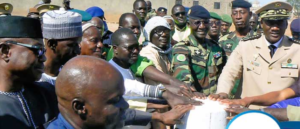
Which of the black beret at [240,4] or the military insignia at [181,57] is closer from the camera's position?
the military insignia at [181,57]

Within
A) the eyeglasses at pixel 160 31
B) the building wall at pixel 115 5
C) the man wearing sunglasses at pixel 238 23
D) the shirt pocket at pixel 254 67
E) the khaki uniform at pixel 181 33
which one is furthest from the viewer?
the building wall at pixel 115 5

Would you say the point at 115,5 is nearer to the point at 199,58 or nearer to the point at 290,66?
the point at 199,58

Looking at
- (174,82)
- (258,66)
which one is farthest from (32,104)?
(258,66)

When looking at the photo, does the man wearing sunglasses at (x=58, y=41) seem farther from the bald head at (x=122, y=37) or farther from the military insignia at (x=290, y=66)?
the military insignia at (x=290, y=66)

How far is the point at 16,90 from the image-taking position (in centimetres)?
205

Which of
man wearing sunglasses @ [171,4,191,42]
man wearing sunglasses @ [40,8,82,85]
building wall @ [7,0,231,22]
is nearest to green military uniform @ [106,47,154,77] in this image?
man wearing sunglasses @ [40,8,82,85]

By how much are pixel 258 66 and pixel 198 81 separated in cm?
79

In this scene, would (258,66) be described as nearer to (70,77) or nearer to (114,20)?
(70,77)

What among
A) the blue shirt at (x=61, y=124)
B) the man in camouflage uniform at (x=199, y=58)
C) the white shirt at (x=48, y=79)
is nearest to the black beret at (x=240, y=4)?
the man in camouflage uniform at (x=199, y=58)

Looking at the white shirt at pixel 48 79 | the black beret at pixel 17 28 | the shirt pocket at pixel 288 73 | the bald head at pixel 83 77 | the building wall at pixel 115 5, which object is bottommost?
the building wall at pixel 115 5

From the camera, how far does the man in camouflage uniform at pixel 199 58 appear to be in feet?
13.3

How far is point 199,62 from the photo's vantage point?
4.24 m

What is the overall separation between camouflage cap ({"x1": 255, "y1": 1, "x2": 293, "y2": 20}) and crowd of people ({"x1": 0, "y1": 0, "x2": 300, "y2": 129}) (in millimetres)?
11

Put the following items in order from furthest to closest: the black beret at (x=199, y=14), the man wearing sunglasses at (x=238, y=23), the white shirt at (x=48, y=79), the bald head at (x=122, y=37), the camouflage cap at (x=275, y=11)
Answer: the man wearing sunglasses at (x=238, y=23) → the black beret at (x=199, y=14) → the bald head at (x=122, y=37) → the camouflage cap at (x=275, y=11) → the white shirt at (x=48, y=79)
